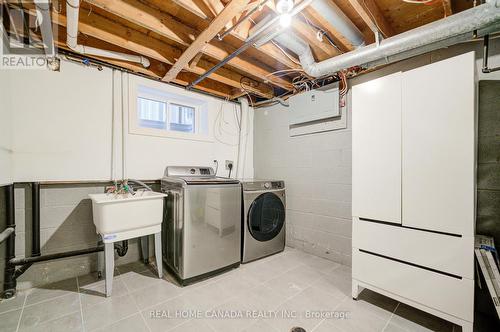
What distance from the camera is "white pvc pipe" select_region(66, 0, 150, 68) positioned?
1358 millimetres

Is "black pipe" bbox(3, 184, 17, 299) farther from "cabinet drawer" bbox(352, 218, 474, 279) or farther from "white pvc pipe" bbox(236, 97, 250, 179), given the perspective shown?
"cabinet drawer" bbox(352, 218, 474, 279)

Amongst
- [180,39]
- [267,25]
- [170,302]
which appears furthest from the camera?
[180,39]

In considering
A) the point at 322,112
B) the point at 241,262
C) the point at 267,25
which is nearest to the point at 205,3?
the point at 267,25

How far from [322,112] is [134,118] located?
2286 millimetres

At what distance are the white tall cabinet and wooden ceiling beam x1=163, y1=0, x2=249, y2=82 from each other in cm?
121

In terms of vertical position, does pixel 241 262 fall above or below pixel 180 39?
below

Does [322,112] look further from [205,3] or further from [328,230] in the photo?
[205,3]

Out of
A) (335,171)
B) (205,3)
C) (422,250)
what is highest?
(205,3)

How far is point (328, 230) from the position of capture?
103 inches

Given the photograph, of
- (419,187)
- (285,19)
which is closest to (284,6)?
(285,19)

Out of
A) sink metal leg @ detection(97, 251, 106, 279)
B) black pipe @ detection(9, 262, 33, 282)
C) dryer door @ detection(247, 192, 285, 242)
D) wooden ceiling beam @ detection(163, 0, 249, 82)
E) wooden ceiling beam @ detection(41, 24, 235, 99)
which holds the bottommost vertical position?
sink metal leg @ detection(97, 251, 106, 279)

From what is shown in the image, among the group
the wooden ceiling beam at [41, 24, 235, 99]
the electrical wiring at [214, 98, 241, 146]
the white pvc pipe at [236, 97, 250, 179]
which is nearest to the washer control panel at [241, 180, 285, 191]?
the white pvc pipe at [236, 97, 250, 179]

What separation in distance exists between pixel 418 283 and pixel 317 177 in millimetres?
1460

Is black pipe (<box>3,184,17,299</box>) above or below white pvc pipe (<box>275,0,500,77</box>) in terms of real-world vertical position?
below
